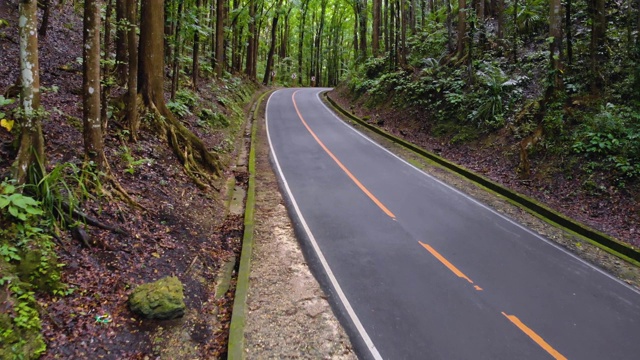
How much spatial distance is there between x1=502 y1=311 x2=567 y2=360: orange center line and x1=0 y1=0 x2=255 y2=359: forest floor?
4404mm

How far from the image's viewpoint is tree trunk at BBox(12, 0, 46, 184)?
5691 mm

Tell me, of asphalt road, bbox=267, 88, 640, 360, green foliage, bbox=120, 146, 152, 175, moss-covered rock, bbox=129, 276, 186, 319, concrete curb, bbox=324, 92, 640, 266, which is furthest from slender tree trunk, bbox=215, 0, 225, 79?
moss-covered rock, bbox=129, 276, 186, 319

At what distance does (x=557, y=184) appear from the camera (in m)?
11.9

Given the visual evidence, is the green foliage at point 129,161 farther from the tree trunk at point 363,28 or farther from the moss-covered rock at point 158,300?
the tree trunk at point 363,28

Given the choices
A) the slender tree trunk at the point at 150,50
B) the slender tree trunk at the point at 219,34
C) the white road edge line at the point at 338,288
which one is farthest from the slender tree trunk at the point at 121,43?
the slender tree trunk at the point at 219,34

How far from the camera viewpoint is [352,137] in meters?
19.5

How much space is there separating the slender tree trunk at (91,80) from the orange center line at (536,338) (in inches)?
303

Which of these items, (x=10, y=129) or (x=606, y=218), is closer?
(x=10, y=129)

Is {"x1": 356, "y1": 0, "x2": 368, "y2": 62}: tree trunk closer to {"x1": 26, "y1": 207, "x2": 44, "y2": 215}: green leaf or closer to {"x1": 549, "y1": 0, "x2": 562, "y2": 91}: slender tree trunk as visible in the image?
{"x1": 549, "y1": 0, "x2": 562, "y2": 91}: slender tree trunk

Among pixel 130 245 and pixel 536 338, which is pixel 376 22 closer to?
pixel 130 245

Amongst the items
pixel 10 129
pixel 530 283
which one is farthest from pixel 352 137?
pixel 10 129

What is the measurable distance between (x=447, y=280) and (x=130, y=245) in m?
5.60

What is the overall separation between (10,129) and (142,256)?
3.39 meters

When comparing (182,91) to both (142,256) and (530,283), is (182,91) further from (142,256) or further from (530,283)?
(530,283)
